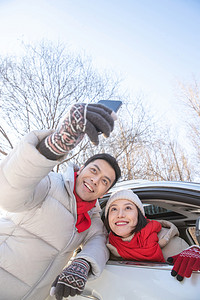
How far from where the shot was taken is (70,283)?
50.1 inches

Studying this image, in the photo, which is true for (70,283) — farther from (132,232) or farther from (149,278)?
(132,232)

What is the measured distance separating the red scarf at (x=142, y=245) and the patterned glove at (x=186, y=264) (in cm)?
32

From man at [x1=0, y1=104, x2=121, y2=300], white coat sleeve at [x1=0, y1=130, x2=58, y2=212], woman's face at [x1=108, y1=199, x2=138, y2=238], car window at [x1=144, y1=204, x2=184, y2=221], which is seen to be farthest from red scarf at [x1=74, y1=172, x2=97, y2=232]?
car window at [x1=144, y1=204, x2=184, y2=221]

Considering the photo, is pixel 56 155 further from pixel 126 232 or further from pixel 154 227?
pixel 154 227

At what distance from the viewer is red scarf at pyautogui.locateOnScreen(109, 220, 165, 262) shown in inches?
67.2

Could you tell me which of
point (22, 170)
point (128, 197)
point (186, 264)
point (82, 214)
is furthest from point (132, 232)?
point (22, 170)

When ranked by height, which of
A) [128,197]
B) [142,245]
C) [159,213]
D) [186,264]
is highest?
[159,213]

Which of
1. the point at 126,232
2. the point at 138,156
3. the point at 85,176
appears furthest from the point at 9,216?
the point at 138,156

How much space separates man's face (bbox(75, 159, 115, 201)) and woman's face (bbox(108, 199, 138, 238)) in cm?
22

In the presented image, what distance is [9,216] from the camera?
5.34 feet

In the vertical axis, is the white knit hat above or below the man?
above

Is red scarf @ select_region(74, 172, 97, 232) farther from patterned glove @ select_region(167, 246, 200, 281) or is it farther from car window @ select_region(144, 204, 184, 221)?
car window @ select_region(144, 204, 184, 221)

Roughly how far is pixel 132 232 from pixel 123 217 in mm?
158

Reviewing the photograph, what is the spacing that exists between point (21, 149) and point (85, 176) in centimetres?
78
